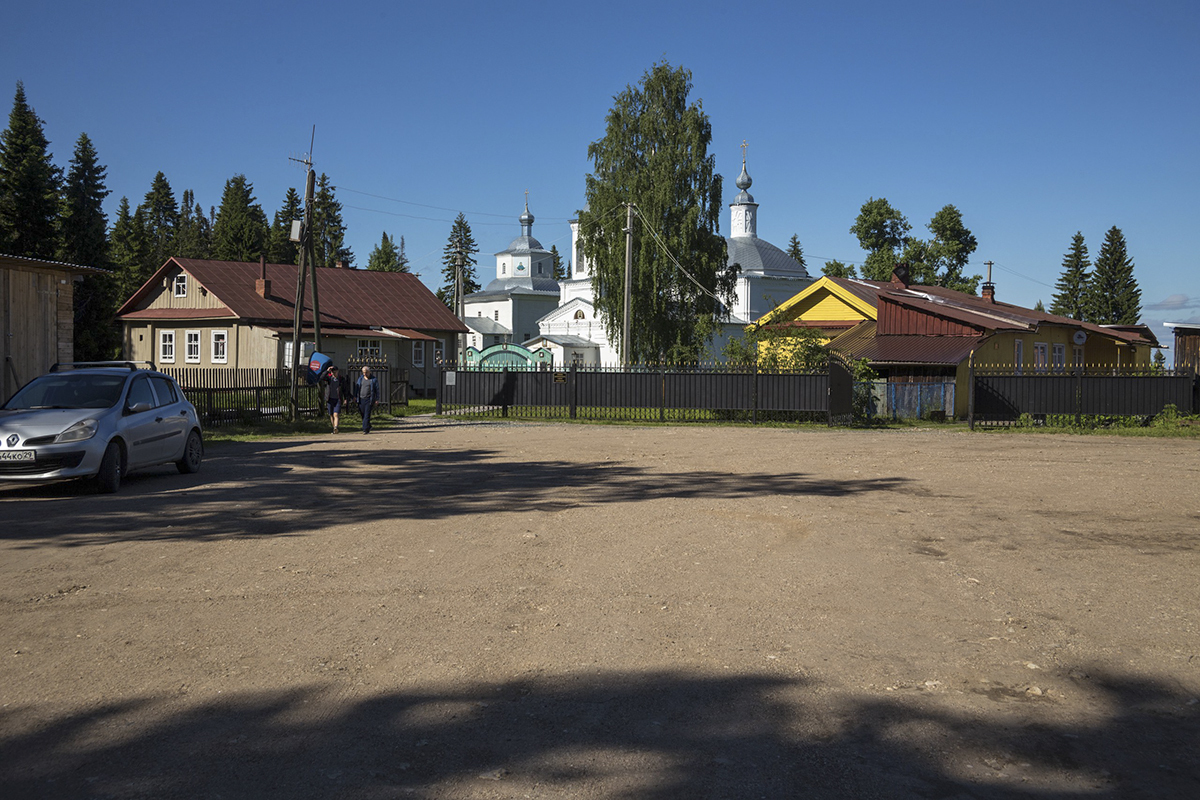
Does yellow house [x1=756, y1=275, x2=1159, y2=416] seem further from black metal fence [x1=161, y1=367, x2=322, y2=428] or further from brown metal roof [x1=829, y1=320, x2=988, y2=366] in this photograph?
black metal fence [x1=161, y1=367, x2=322, y2=428]

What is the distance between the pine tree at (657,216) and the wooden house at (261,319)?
385 inches

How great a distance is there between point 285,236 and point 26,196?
31.4 m

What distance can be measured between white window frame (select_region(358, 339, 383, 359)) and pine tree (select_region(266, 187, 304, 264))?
→ 16.4 meters

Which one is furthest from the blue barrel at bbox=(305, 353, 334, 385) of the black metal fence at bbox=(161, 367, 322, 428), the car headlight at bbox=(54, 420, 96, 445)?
the car headlight at bbox=(54, 420, 96, 445)

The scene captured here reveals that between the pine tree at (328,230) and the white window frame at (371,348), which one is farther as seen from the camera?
the pine tree at (328,230)

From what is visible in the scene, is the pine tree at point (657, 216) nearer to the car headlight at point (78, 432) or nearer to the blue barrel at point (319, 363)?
the blue barrel at point (319, 363)

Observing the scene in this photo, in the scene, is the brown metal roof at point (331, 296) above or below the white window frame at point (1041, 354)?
above

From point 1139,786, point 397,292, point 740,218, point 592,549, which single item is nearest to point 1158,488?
point 592,549

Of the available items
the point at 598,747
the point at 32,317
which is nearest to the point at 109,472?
the point at 598,747

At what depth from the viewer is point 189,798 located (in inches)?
151

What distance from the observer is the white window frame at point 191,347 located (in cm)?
4806

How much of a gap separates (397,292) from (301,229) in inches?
1022

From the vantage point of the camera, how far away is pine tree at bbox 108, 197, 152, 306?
63.4 metres

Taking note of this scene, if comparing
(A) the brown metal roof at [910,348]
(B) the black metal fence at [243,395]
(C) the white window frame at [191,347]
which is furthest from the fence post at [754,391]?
(C) the white window frame at [191,347]
